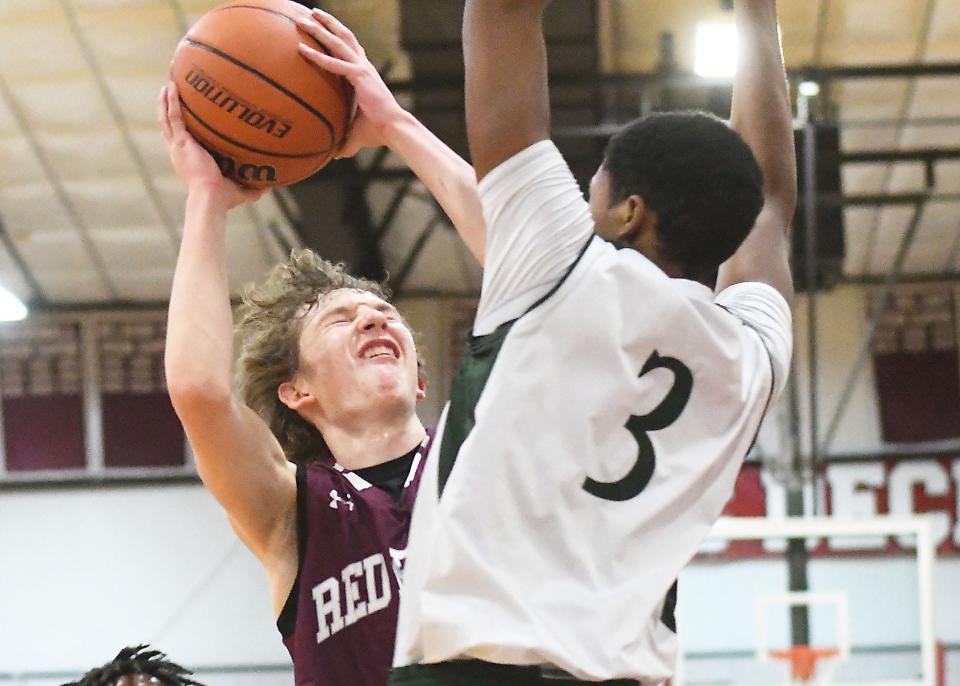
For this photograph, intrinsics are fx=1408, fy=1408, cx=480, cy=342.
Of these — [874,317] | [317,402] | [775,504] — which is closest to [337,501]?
[317,402]

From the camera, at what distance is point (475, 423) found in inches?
70.1

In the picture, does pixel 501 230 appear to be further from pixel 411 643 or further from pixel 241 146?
pixel 241 146

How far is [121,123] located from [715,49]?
4.45m

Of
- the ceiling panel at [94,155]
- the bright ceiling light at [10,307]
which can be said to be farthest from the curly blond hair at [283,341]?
the bright ceiling light at [10,307]

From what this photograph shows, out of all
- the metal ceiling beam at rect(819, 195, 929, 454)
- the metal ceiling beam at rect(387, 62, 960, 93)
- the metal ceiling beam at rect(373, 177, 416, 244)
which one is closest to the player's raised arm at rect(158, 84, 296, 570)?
the metal ceiling beam at rect(387, 62, 960, 93)

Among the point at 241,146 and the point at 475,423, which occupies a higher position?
the point at 241,146

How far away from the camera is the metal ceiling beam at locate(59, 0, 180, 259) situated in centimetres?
978

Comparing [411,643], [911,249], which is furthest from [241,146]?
[911,249]

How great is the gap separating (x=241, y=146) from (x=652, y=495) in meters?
1.06

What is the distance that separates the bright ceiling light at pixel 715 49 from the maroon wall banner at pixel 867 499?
12.5 feet

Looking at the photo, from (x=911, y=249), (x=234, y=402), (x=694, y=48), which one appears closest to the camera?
(x=234, y=402)

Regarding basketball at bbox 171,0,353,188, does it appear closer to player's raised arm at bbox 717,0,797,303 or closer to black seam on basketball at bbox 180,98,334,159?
black seam on basketball at bbox 180,98,334,159

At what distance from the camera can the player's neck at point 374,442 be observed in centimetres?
279

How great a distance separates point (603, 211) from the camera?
1912 millimetres
